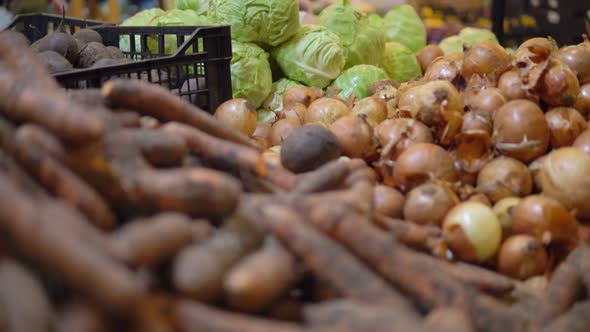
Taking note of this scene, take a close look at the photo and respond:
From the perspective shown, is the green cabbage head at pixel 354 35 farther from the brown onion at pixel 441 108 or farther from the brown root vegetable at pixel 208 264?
the brown root vegetable at pixel 208 264

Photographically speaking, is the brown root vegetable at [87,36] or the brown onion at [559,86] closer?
the brown onion at [559,86]

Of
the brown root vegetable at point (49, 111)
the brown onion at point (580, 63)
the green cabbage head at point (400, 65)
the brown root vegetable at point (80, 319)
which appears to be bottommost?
the green cabbage head at point (400, 65)

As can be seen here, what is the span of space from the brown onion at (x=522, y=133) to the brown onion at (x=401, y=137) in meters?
0.17

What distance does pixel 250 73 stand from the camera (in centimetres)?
227

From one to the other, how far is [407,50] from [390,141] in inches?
65.1

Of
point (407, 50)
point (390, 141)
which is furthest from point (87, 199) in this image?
point (407, 50)

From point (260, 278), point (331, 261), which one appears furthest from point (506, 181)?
point (260, 278)

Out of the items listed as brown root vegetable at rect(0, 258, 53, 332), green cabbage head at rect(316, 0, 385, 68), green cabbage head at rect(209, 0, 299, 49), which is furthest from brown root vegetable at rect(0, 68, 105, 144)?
green cabbage head at rect(316, 0, 385, 68)

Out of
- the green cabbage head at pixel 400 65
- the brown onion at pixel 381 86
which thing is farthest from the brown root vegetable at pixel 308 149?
the green cabbage head at pixel 400 65

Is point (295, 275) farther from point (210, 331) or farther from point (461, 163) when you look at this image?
point (461, 163)

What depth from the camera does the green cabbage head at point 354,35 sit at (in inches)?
105

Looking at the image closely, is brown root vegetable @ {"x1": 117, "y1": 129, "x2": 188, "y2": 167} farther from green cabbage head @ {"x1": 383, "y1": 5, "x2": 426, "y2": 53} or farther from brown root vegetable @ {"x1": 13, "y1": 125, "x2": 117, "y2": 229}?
Result: green cabbage head @ {"x1": 383, "y1": 5, "x2": 426, "y2": 53}

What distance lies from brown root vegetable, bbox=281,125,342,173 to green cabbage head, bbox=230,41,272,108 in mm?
1020

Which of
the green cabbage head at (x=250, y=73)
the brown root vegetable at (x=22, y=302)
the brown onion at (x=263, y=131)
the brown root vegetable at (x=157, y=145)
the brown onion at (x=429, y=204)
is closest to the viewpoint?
the brown root vegetable at (x=22, y=302)
